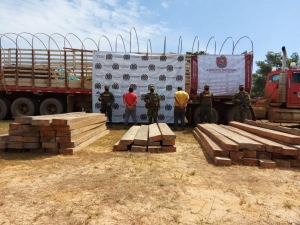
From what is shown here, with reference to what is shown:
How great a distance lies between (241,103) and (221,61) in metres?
2.11

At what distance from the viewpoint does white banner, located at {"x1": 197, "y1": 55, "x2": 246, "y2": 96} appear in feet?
33.0

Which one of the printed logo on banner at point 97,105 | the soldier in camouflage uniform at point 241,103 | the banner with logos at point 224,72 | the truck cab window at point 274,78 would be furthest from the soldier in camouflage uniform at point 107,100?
the truck cab window at point 274,78

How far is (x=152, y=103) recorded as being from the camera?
31.6ft

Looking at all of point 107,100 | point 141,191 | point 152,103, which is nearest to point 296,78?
point 152,103

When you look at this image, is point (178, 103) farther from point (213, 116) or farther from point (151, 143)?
point (151, 143)

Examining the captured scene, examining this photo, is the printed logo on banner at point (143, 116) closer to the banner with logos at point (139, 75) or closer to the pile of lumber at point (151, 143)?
the banner with logos at point (139, 75)

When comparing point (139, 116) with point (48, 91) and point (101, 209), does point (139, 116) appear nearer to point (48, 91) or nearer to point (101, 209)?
point (48, 91)

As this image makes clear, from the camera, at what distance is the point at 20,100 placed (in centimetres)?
1078

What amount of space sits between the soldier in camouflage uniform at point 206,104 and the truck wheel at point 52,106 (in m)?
6.06

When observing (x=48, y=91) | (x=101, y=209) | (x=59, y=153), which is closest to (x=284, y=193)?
(x=101, y=209)

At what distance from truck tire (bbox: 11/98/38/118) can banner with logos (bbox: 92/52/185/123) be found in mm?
2848

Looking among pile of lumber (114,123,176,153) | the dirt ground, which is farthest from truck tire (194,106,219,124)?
the dirt ground

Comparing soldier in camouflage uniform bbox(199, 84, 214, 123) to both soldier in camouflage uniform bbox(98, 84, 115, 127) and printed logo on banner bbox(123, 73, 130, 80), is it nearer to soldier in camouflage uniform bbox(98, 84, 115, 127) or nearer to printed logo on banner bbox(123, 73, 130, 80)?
printed logo on banner bbox(123, 73, 130, 80)

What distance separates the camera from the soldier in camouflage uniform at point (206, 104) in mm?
9359
